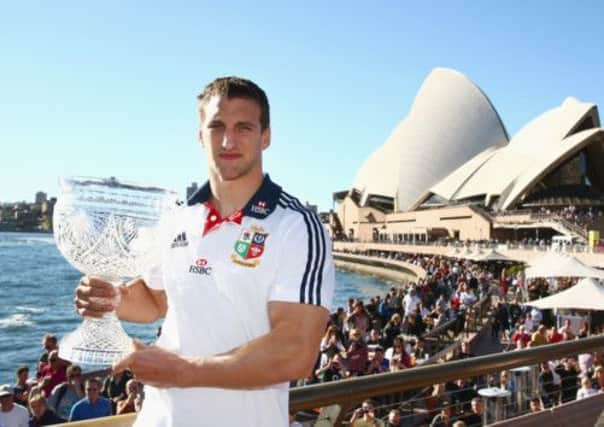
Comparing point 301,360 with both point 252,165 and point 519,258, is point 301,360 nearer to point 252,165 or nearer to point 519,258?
point 252,165

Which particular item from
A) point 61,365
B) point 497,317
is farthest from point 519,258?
point 61,365

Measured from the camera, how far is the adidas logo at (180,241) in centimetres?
129

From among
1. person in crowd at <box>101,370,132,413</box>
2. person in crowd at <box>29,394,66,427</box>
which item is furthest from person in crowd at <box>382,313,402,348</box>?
person in crowd at <box>29,394,66,427</box>

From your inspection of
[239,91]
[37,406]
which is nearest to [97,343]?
[239,91]

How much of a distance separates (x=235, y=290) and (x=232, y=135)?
12.3 inches

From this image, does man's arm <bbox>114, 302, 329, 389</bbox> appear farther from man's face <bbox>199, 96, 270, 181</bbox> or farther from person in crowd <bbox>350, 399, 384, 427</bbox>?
person in crowd <bbox>350, 399, 384, 427</bbox>

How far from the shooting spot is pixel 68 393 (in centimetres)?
543

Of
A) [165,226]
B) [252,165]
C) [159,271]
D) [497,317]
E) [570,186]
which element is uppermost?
[570,186]

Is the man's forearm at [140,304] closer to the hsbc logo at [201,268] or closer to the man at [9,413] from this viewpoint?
the hsbc logo at [201,268]

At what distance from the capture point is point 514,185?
145 ft

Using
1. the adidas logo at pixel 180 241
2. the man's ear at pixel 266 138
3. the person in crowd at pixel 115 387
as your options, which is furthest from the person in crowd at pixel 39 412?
the man's ear at pixel 266 138

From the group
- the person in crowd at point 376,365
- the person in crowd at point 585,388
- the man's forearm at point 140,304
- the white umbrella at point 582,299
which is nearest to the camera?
the man's forearm at point 140,304

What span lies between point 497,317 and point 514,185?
34083mm

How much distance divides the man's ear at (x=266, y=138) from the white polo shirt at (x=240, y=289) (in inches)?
5.3
